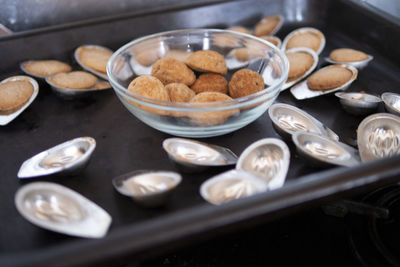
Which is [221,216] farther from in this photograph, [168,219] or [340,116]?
[340,116]

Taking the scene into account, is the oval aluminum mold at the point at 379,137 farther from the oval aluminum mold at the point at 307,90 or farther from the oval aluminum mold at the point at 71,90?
the oval aluminum mold at the point at 71,90

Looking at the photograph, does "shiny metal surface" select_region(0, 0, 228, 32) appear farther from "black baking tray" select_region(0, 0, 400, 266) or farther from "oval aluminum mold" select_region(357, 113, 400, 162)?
"oval aluminum mold" select_region(357, 113, 400, 162)

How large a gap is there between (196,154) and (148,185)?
0.28 feet

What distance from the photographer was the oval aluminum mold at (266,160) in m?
0.47

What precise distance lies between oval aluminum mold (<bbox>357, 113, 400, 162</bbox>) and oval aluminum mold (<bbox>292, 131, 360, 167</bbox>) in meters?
0.02

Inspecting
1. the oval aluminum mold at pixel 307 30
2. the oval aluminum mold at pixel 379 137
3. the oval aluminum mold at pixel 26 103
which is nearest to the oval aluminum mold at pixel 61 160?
the oval aluminum mold at pixel 26 103

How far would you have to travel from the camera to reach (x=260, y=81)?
59 centimetres

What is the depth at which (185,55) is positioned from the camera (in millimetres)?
718

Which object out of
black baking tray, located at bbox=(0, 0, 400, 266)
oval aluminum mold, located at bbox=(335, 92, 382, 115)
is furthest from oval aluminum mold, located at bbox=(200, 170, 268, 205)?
oval aluminum mold, located at bbox=(335, 92, 382, 115)

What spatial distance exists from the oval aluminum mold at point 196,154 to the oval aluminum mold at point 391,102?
263 millimetres

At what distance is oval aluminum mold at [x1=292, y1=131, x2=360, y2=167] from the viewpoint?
487mm

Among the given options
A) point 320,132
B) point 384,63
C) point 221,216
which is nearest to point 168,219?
point 221,216

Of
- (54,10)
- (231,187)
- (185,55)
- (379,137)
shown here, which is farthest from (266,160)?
(54,10)

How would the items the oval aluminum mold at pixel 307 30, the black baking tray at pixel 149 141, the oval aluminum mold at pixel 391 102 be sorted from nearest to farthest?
the black baking tray at pixel 149 141 < the oval aluminum mold at pixel 391 102 < the oval aluminum mold at pixel 307 30
